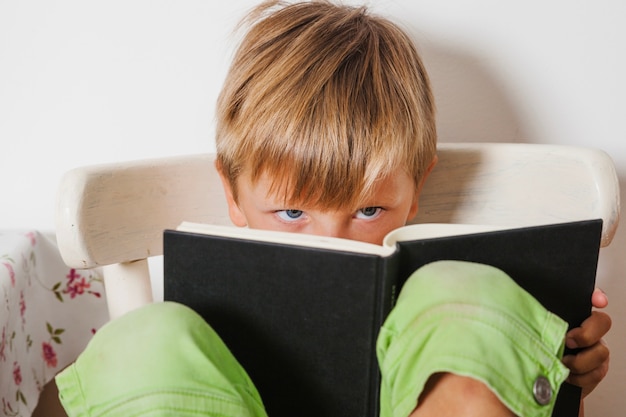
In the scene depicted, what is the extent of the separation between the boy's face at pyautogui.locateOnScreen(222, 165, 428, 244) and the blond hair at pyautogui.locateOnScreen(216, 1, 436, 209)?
0.04 feet

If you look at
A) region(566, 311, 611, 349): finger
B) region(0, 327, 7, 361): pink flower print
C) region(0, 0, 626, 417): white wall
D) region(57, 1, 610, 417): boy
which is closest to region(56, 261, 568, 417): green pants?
region(57, 1, 610, 417): boy

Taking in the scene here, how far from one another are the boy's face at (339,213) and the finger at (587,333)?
217 mm

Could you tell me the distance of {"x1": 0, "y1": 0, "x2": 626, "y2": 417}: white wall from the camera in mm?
833

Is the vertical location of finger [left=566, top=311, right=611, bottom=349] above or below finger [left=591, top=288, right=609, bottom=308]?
below

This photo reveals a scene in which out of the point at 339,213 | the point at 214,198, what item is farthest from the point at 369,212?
the point at 214,198

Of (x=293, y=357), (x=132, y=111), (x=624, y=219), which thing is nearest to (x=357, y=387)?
(x=293, y=357)

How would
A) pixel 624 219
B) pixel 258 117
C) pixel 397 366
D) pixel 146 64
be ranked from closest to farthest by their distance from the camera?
pixel 397 366 < pixel 258 117 < pixel 146 64 < pixel 624 219

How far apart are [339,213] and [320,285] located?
199mm

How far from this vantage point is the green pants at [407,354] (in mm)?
422

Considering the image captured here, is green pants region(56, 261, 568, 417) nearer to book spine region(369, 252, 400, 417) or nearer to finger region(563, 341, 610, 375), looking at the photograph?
book spine region(369, 252, 400, 417)

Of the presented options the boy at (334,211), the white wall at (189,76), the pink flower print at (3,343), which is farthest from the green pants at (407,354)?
the white wall at (189,76)

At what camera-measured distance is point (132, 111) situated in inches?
33.9

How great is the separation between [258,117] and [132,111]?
0.84 ft

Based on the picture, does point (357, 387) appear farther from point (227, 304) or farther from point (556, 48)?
point (556, 48)
